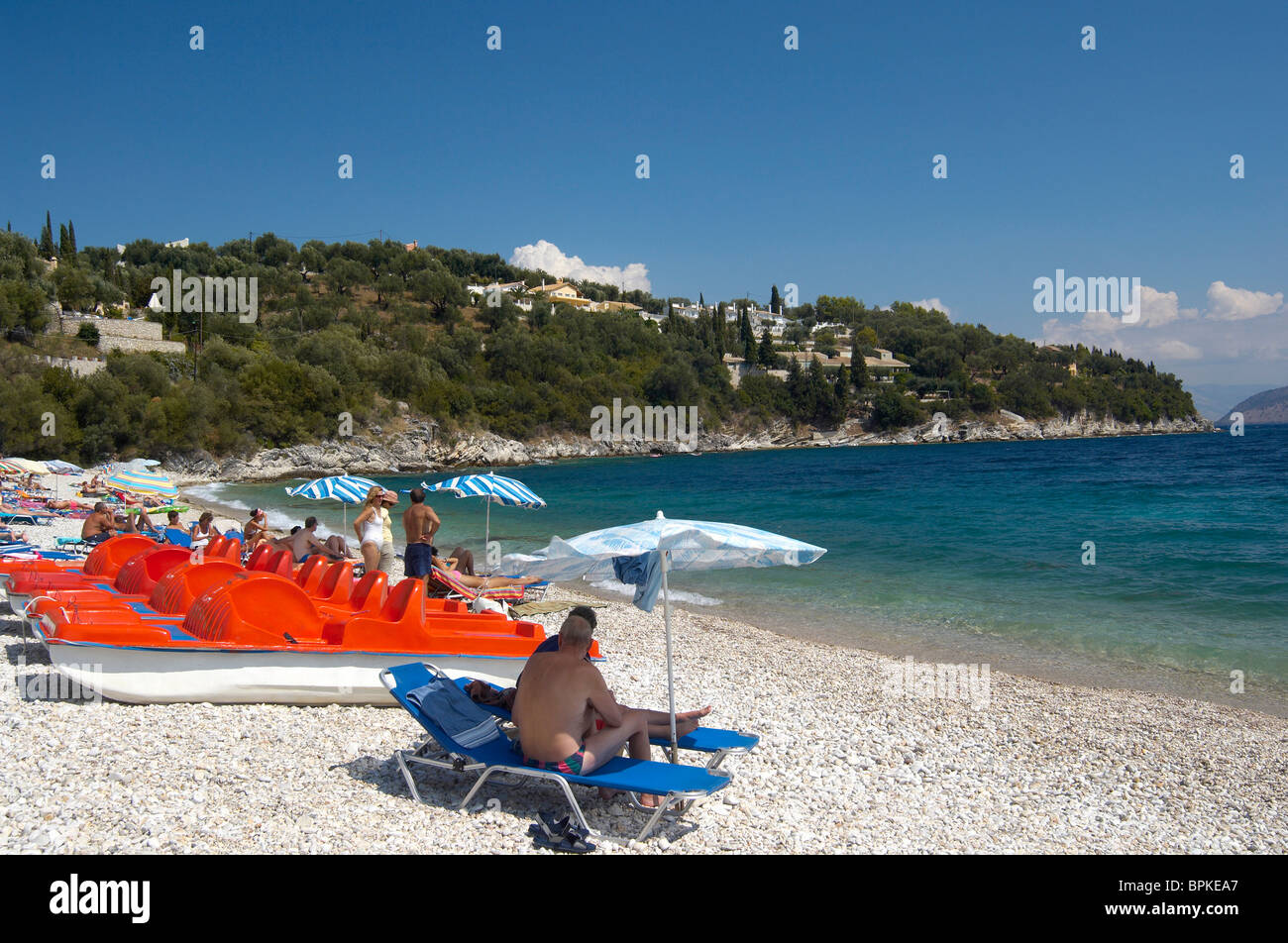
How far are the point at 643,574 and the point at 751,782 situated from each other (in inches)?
67.3

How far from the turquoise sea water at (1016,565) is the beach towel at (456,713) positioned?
747 cm

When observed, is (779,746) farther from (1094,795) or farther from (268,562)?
(268,562)

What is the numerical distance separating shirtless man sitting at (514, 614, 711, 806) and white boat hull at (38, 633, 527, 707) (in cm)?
266

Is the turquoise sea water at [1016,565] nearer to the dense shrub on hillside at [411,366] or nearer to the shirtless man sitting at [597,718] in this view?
the shirtless man sitting at [597,718]

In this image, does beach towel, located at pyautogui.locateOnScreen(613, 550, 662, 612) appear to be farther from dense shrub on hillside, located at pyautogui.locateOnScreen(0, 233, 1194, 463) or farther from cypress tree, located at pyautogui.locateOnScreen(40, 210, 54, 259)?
cypress tree, located at pyautogui.locateOnScreen(40, 210, 54, 259)

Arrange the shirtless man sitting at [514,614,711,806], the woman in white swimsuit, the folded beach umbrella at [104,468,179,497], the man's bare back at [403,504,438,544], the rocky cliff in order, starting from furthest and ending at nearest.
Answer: the rocky cliff < the folded beach umbrella at [104,468,179,497] < the woman in white swimsuit < the man's bare back at [403,504,438,544] < the shirtless man sitting at [514,614,711,806]

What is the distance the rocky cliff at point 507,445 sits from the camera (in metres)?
57.3

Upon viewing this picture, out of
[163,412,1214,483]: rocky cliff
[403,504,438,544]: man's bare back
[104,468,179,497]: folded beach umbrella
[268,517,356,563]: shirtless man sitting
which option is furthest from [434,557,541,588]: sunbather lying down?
[163,412,1214,483]: rocky cliff

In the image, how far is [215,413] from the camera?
56.3 m

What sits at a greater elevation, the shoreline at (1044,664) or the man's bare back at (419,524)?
the man's bare back at (419,524)

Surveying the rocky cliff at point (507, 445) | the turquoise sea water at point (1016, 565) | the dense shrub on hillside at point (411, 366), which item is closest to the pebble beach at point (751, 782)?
the turquoise sea water at point (1016, 565)

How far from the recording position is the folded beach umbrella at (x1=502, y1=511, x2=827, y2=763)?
5406 mm

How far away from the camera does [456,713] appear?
5523 mm
